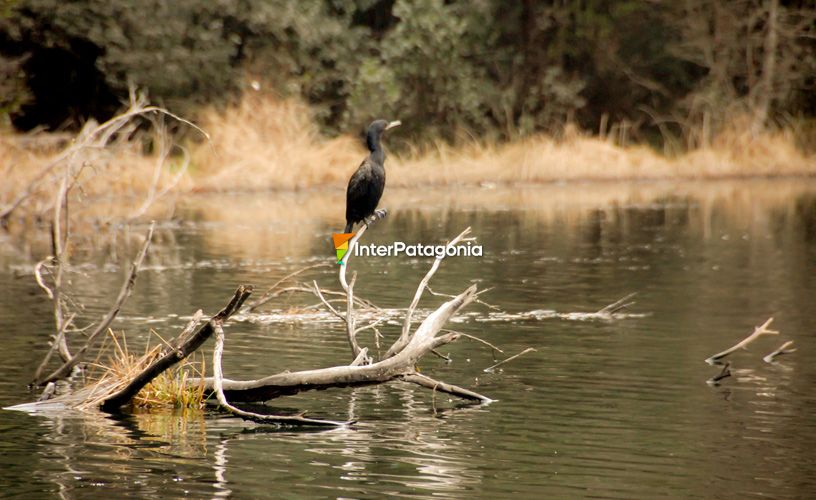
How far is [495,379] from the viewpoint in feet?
38.4

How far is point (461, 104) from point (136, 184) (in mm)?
12609

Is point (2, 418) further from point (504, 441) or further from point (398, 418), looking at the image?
point (504, 441)

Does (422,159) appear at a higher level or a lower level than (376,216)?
higher

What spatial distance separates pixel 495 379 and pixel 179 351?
3.09m

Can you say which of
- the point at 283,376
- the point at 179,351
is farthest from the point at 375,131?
the point at 179,351

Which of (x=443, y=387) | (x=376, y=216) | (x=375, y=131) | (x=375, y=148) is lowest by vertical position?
(x=443, y=387)

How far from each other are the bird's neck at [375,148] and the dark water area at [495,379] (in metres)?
1.72

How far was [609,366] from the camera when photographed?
40.0ft

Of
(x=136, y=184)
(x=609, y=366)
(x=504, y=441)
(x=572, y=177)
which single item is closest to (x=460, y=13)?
(x=572, y=177)

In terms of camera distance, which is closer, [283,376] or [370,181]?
[283,376]

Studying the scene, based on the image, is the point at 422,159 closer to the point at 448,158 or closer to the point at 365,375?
the point at 448,158

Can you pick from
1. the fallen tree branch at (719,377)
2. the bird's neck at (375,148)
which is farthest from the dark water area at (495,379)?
the bird's neck at (375,148)

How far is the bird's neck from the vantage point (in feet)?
38.5

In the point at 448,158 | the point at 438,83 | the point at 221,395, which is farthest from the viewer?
the point at 438,83
